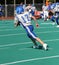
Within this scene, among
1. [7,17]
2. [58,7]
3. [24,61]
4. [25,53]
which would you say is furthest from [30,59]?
[7,17]

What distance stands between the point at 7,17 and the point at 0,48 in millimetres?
33046

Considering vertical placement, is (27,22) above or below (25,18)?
below

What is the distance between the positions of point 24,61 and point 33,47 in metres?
3.50

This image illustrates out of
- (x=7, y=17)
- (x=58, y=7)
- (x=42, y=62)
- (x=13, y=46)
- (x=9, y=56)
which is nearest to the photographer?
(x=42, y=62)

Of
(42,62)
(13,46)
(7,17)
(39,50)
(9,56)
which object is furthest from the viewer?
(7,17)

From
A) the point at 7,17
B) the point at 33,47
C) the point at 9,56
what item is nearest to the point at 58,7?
the point at 7,17

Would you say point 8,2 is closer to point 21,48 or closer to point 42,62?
point 21,48

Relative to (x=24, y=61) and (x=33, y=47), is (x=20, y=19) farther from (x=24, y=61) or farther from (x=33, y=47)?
(x=24, y=61)

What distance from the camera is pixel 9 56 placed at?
43.9ft

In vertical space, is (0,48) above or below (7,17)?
above

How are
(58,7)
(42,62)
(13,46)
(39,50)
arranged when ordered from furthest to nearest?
(58,7), (13,46), (39,50), (42,62)

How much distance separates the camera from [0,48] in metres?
15.6

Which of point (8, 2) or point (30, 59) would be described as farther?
point (8, 2)

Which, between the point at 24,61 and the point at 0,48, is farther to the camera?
the point at 0,48
